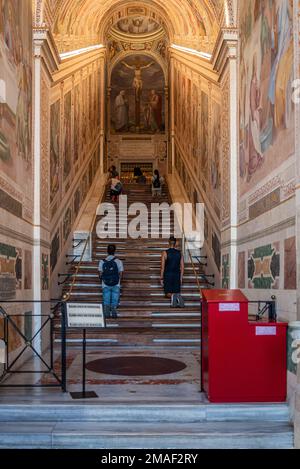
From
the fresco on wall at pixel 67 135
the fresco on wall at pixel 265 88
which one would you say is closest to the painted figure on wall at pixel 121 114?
the fresco on wall at pixel 67 135

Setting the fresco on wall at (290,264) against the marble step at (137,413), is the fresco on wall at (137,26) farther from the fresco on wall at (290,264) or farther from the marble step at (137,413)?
the marble step at (137,413)

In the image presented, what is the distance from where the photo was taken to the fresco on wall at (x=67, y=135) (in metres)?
13.4

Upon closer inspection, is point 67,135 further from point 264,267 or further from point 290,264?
point 290,264

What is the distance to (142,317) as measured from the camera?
1104cm

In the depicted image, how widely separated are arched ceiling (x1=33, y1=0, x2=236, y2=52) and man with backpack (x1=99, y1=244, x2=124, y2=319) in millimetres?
4090

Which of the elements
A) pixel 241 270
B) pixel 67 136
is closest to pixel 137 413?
pixel 241 270

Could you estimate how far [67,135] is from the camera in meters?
13.8

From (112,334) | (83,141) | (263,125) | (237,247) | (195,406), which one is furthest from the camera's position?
(83,141)

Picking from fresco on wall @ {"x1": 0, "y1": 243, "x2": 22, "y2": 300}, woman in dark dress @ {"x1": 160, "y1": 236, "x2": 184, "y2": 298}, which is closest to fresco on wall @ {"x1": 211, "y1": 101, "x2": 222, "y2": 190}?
woman in dark dress @ {"x1": 160, "y1": 236, "x2": 184, "y2": 298}

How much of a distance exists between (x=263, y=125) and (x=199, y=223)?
727 cm

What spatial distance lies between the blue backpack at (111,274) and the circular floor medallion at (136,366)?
196 centimetres

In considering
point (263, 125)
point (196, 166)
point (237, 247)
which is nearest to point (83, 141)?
point (196, 166)
